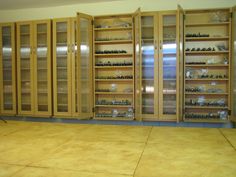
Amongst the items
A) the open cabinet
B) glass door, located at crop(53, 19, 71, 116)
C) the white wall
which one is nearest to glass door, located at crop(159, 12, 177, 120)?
the white wall

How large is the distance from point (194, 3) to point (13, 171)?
464cm

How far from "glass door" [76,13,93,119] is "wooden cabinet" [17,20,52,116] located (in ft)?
2.96

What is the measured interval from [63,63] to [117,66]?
129 cm

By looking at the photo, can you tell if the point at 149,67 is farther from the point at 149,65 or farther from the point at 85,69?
the point at 85,69

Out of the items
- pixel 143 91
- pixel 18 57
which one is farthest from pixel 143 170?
pixel 18 57

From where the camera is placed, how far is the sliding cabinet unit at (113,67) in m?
5.62

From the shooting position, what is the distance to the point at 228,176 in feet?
8.47

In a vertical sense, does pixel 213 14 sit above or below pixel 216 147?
above

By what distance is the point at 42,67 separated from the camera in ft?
19.7

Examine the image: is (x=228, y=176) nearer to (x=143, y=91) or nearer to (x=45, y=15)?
(x=143, y=91)

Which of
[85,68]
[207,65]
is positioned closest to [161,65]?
[207,65]

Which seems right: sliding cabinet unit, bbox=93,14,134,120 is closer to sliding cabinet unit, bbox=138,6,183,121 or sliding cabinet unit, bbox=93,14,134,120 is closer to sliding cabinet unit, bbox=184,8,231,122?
sliding cabinet unit, bbox=138,6,183,121

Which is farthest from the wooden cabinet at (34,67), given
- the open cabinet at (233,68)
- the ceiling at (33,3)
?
the open cabinet at (233,68)

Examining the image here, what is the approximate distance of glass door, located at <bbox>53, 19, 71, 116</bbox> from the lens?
5.74m
